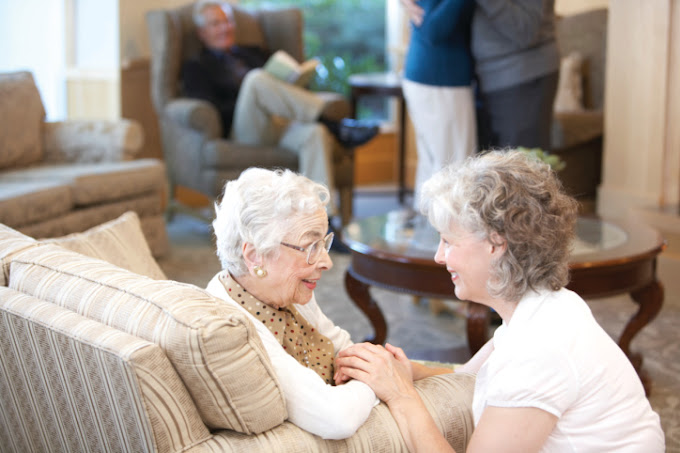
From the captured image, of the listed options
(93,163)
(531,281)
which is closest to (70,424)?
(531,281)

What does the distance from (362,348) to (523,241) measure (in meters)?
0.39

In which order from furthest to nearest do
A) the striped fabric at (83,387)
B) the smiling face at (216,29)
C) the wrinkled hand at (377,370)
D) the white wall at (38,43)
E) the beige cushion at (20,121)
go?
the white wall at (38,43)
the smiling face at (216,29)
the beige cushion at (20,121)
the wrinkled hand at (377,370)
the striped fabric at (83,387)

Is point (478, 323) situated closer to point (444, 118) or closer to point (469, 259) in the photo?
point (444, 118)

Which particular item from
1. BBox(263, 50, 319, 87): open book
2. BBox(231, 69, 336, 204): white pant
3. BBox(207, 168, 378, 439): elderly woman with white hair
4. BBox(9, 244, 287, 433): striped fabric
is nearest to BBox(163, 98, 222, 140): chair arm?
BBox(231, 69, 336, 204): white pant

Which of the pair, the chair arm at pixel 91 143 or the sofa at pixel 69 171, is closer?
the sofa at pixel 69 171

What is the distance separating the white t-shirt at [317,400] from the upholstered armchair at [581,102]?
3.53m

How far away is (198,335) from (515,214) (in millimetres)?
524

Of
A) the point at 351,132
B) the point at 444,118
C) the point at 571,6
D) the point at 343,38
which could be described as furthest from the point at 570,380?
the point at 343,38

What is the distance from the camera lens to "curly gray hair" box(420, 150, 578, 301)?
124 cm

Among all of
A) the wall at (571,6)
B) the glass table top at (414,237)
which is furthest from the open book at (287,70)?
the wall at (571,6)

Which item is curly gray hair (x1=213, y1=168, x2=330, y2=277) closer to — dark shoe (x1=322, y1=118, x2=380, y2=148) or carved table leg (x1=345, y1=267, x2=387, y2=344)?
carved table leg (x1=345, y1=267, x2=387, y2=344)

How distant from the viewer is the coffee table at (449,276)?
8.01 feet

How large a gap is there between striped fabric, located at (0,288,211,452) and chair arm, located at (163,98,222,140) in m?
3.21

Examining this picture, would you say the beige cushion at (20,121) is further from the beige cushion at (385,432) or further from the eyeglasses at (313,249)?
the beige cushion at (385,432)
